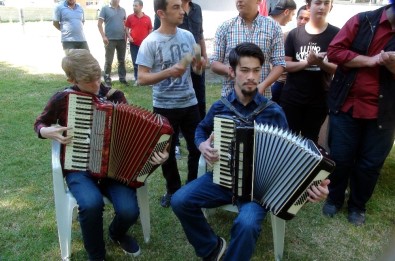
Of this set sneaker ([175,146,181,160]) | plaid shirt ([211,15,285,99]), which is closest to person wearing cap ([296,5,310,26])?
plaid shirt ([211,15,285,99])

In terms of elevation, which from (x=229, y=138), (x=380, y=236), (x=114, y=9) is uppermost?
(x=114, y=9)

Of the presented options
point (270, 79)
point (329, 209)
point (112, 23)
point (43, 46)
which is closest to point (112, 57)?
point (112, 23)

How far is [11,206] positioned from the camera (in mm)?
3350

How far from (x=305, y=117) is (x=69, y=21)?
17.2 feet

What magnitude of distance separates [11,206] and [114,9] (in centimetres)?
→ 556

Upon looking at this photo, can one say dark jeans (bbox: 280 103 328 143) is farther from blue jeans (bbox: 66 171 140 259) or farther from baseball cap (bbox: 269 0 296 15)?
blue jeans (bbox: 66 171 140 259)

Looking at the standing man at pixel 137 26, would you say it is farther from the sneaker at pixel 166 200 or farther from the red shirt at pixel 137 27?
the sneaker at pixel 166 200

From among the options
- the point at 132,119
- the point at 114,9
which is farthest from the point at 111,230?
the point at 114,9

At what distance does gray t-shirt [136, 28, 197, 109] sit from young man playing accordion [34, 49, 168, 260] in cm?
51

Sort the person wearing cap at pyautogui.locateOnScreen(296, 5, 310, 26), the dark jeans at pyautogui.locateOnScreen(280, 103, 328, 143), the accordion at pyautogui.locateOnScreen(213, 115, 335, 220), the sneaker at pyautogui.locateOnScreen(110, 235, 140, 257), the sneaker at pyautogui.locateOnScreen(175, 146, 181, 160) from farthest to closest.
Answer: the sneaker at pyautogui.locateOnScreen(175, 146, 181, 160)
the person wearing cap at pyautogui.locateOnScreen(296, 5, 310, 26)
the dark jeans at pyautogui.locateOnScreen(280, 103, 328, 143)
the sneaker at pyautogui.locateOnScreen(110, 235, 140, 257)
the accordion at pyautogui.locateOnScreen(213, 115, 335, 220)

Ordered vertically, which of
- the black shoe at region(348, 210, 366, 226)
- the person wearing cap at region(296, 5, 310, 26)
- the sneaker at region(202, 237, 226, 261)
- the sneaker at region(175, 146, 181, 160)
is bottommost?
the black shoe at region(348, 210, 366, 226)

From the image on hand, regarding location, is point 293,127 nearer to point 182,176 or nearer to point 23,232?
point 182,176

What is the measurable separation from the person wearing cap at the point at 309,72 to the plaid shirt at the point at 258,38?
33cm

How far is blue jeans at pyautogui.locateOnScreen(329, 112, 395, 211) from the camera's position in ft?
9.87
